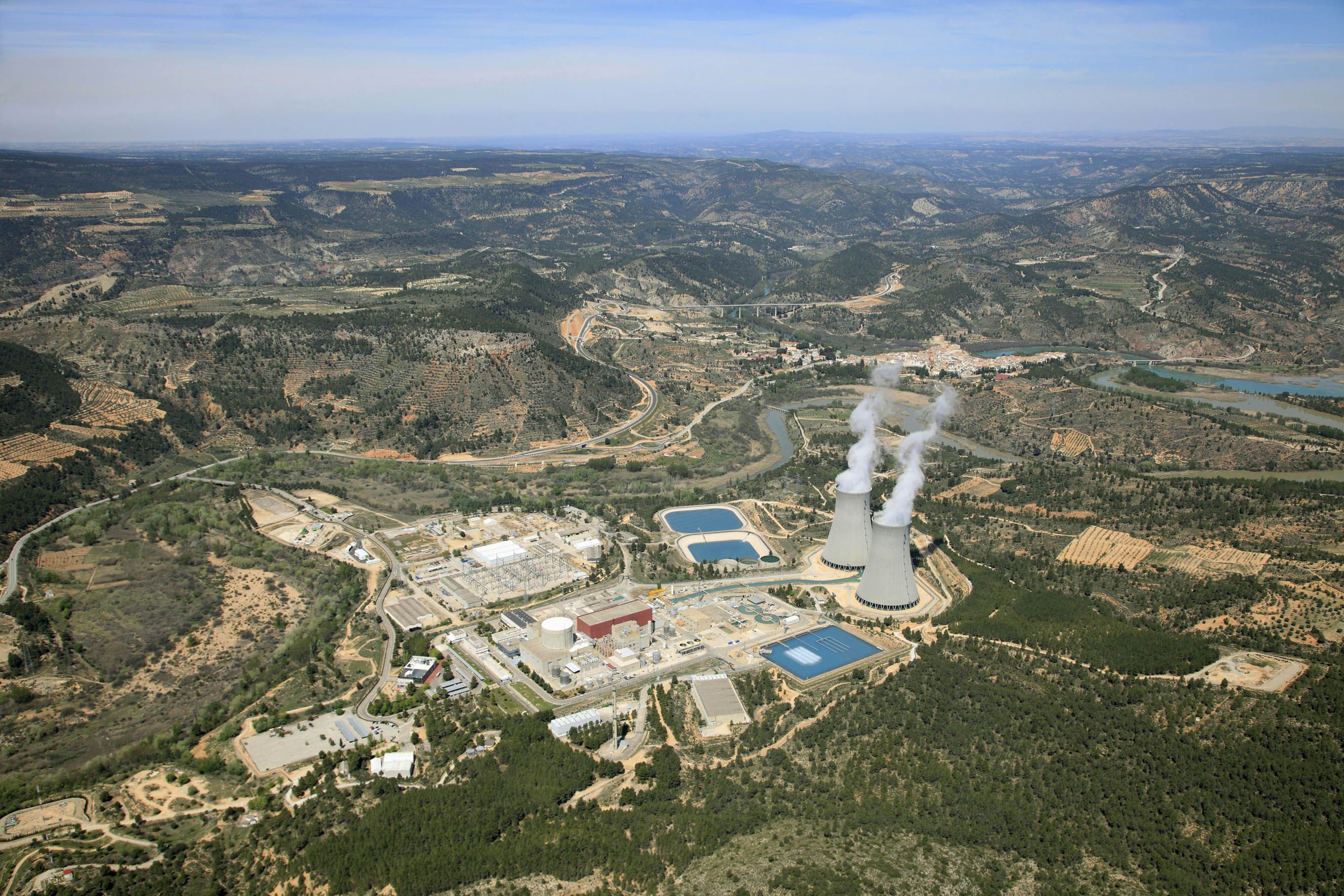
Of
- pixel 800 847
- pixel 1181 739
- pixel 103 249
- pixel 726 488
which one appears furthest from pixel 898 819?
pixel 103 249

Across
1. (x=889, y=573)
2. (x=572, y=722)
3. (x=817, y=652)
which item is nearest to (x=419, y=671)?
(x=572, y=722)

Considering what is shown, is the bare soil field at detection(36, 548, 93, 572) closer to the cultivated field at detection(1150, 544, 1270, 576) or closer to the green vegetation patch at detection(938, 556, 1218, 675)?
the green vegetation patch at detection(938, 556, 1218, 675)

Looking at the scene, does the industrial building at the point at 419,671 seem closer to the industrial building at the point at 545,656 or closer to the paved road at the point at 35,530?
the industrial building at the point at 545,656

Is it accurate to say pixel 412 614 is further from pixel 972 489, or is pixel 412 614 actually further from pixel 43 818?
pixel 972 489

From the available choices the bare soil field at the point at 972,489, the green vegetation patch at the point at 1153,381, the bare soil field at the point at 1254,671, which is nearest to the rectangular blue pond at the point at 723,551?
the bare soil field at the point at 972,489

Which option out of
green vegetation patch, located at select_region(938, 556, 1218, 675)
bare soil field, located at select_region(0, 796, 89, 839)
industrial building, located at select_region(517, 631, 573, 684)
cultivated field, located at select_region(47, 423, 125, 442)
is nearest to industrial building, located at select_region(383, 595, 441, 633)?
industrial building, located at select_region(517, 631, 573, 684)

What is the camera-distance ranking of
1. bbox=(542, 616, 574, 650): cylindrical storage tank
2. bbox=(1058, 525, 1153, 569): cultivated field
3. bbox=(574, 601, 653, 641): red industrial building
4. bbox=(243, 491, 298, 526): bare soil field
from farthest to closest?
bbox=(243, 491, 298, 526): bare soil field → bbox=(1058, 525, 1153, 569): cultivated field → bbox=(574, 601, 653, 641): red industrial building → bbox=(542, 616, 574, 650): cylindrical storage tank
